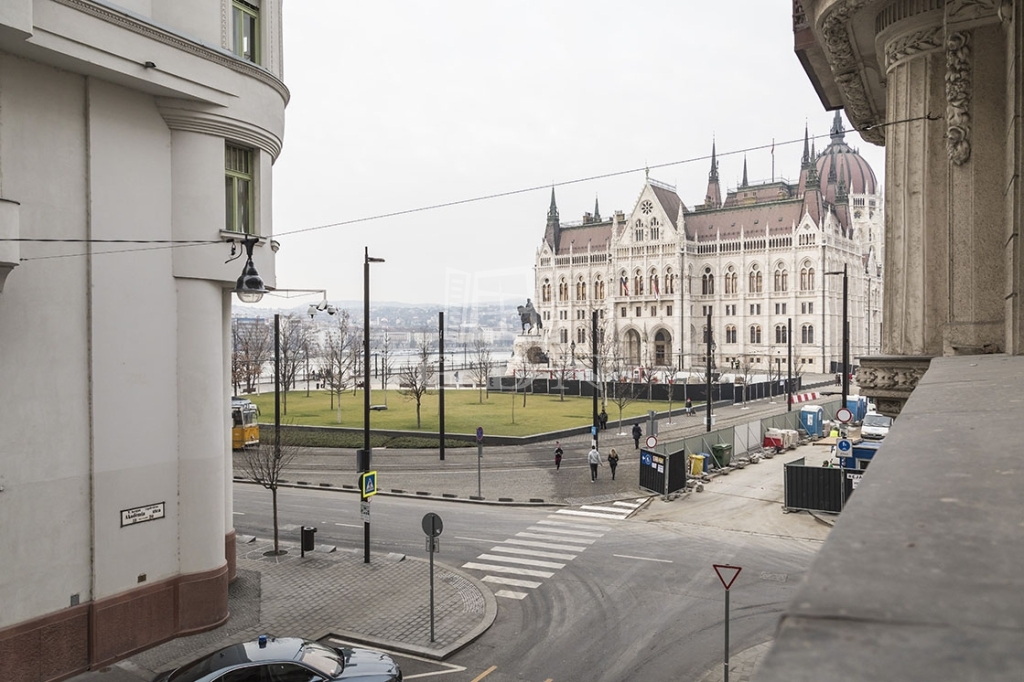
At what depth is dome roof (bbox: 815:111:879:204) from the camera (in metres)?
123

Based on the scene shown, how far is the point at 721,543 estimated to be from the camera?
18.4 m

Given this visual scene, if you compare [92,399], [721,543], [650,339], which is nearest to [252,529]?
[92,399]

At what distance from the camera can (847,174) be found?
414ft

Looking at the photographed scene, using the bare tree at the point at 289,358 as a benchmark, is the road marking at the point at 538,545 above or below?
below

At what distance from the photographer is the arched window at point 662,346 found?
4301 inches

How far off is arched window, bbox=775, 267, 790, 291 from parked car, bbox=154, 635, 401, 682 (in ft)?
327

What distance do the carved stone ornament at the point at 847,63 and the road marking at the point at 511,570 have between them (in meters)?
10.8

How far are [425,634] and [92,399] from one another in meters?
6.77

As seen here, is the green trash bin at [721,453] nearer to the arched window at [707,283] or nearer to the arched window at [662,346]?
the arched window at [662,346]

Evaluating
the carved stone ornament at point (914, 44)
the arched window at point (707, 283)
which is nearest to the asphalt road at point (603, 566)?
the carved stone ornament at point (914, 44)

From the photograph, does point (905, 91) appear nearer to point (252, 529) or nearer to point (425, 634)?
point (425, 634)

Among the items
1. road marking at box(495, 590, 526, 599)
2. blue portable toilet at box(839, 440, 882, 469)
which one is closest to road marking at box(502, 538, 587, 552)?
road marking at box(495, 590, 526, 599)

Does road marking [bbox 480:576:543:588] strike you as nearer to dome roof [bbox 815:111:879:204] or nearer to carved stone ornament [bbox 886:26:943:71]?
carved stone ornament [bbox 886:26:943:71]

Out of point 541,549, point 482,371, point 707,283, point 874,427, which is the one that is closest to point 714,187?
point 707,283
